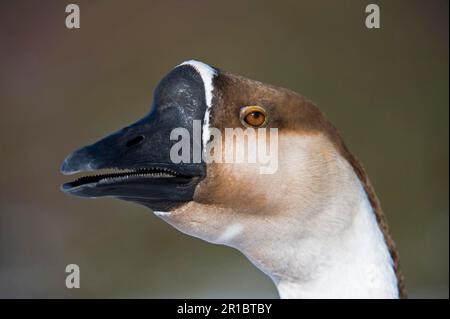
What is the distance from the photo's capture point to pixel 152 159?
1666mm

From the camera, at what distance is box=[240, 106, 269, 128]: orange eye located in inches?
68.5

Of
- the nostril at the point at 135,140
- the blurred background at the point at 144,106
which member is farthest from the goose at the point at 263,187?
the blurred background at the point at 144,106

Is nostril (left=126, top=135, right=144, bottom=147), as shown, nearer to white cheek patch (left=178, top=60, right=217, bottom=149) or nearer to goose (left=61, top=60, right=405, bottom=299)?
goose (left=61, top=60, right=405, bottom=299)

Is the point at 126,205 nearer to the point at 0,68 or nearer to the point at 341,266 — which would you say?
the point at 0,68

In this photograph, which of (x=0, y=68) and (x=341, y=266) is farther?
(x=0, y=68)

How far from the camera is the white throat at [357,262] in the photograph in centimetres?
182

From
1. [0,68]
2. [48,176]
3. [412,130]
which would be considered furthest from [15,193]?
[412,130]

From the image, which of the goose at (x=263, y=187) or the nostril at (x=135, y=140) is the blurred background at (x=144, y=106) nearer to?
the goose at (x=263, y=187)

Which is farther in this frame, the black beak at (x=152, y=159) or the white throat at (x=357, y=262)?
the white throat at (x=357, y=262)

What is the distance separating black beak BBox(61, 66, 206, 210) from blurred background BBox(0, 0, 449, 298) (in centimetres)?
380

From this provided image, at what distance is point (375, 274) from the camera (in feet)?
5.98

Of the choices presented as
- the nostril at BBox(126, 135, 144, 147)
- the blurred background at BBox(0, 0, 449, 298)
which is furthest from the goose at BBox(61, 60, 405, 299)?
the blurred background at BBox(0, 0, 449, 298)

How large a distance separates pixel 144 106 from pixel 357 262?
4065 mm

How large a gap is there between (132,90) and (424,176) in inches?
119
